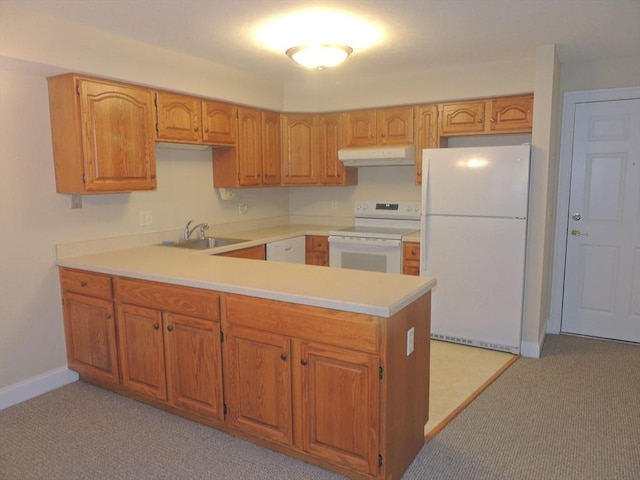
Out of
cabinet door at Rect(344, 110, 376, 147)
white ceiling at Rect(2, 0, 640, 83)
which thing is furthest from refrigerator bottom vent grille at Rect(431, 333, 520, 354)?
white ceiling at Rect(2, 0, 640, 83)

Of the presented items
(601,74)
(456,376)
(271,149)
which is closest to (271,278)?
(456,376)

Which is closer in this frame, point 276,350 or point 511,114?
point 276,350

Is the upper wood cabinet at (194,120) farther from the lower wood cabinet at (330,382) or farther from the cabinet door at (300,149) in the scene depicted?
the lower wood cabinet at (330,382)

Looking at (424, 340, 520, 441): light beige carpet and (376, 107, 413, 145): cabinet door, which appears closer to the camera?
(424, 340, 520, 441): light beige carpet

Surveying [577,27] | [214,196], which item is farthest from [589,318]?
[214,196]

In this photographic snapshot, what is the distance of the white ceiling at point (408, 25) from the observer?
2.58 metres

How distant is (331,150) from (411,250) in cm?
137

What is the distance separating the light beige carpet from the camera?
284 centimetres

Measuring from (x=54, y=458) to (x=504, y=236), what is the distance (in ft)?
10.7

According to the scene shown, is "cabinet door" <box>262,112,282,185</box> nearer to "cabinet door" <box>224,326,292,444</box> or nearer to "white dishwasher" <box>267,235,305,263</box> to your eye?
"white dishwasher" <box>267,235,305,263</box>

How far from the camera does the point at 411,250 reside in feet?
13.9

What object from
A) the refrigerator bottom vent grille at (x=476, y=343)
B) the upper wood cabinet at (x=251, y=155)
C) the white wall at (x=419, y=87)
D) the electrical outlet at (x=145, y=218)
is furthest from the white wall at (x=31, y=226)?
the refrigerator bottom vent grille at (x=476, y=343)

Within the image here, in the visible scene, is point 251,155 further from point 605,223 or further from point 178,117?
point 605,223

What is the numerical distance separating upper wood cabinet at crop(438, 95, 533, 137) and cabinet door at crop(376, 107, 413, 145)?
11.8 inches
